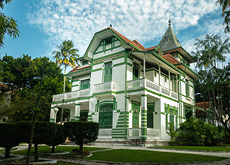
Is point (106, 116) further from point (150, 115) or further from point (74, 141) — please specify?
point (74, 141)

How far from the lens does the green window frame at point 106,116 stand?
19.4 meters

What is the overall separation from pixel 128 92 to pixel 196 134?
23.5ft

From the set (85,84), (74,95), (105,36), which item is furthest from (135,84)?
(85,84)

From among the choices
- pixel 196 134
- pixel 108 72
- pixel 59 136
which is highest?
pixel 108 72

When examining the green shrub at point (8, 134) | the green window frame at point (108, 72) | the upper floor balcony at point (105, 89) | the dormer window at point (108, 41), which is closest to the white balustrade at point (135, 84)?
the upper floor balcony at point (105, 89)

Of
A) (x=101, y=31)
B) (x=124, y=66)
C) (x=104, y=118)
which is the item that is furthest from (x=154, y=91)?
(x=101, y=31)

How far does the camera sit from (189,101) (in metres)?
26.5

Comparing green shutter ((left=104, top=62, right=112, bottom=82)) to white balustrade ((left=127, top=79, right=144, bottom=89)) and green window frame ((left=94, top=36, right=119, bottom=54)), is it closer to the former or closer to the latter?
green window frame ((left=94, top=36, right=119, bottom=54))

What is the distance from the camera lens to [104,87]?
19.7m

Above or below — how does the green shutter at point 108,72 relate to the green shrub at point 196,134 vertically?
above

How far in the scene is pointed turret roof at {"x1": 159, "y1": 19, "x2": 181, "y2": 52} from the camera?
29.0m

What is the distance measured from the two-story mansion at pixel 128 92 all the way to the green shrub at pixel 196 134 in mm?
1583

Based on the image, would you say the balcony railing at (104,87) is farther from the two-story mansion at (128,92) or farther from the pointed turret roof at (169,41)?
the pointed turret roof at (169,41)

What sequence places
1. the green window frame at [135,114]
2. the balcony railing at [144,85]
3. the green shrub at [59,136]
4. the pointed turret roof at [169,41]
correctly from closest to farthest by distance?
1. the green shrub at [59,136]
2. the balcony railing at [144,85]
3. the green window frame at [135,114]
4. the pointed turret roof at [169,41]
